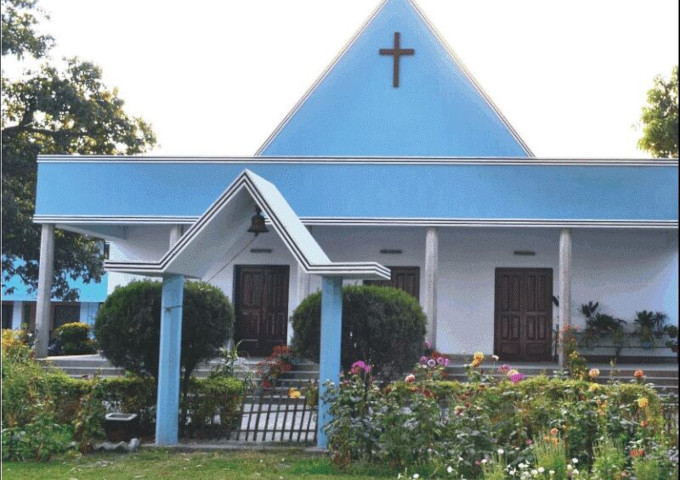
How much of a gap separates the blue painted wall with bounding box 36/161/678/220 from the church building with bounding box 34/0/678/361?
3 centimetres

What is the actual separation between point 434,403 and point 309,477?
139cm

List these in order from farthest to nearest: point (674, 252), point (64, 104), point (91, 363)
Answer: point (64, 104)
point (674, 252)
point (91, 363)

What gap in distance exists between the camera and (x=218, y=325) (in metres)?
11.7

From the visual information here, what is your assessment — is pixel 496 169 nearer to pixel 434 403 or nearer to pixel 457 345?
pixel 457 345

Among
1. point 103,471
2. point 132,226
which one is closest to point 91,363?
point 132,226

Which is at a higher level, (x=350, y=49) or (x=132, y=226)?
(x=350, y=49)

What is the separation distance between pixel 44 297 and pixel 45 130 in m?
9.44

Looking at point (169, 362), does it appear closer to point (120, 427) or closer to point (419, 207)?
point (120, 427)

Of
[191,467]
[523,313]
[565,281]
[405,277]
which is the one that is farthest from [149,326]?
[523,313]

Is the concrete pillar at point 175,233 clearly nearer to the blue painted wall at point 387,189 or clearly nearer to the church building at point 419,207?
the church building at point 419,207

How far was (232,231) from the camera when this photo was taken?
35.5 ft

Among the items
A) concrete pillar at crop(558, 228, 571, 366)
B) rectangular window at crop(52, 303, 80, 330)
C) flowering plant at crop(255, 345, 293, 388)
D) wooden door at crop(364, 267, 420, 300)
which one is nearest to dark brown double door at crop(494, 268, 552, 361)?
wooden door at crop(364, 267, 420, 300)

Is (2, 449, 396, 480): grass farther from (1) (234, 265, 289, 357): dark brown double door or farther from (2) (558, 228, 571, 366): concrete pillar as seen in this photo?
(1) (234, 265, 289, 357): dark brown double door

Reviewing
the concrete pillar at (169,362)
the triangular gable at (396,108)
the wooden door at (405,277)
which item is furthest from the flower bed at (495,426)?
the triangular gable at (396,108)
